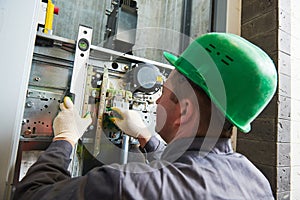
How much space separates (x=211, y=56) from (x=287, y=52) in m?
0.76

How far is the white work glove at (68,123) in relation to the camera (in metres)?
0.67

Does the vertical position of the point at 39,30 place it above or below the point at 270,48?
below

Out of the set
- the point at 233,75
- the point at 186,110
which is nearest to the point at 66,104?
the point at 186,110

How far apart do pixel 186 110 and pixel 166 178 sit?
0.21 m

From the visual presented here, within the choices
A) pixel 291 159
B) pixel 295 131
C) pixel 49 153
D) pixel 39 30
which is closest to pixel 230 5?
pixel 295 131

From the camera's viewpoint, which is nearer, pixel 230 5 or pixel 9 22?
pixel 9 22

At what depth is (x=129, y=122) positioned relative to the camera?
2.83 feet

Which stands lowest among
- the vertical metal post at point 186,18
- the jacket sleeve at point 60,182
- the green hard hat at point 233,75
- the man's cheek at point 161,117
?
the jacket sleeve at point 60,182

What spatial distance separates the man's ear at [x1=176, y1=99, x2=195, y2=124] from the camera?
21.7 inches

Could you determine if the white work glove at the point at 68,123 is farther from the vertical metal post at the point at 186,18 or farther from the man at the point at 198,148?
the vertical metal post at the point at 186,18

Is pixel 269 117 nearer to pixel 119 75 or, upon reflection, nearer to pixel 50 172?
pixel 119 75

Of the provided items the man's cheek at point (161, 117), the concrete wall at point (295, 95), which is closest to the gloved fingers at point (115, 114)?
the man's cheek at point (161, 117)

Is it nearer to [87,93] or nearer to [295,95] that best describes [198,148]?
[87,93]

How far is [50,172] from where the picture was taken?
497mm
